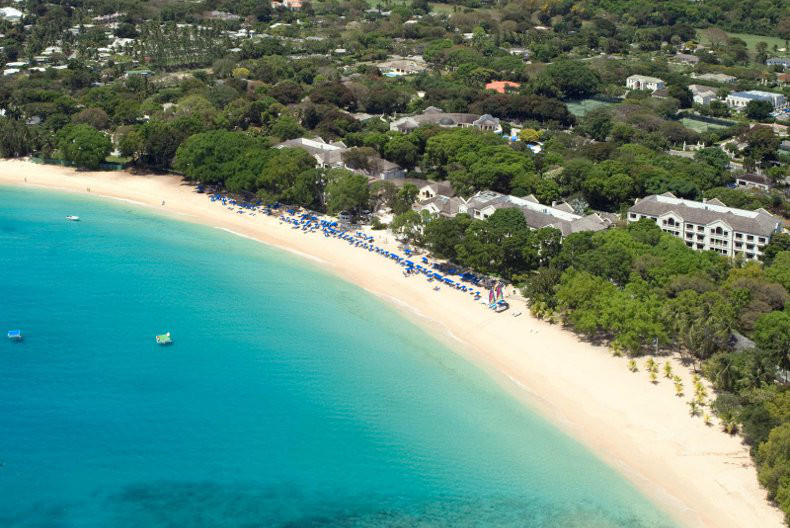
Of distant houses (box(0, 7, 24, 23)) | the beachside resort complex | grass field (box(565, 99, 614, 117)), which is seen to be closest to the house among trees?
the beachside resort complex

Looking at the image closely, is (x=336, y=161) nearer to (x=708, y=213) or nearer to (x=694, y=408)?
(x=708, y=213)

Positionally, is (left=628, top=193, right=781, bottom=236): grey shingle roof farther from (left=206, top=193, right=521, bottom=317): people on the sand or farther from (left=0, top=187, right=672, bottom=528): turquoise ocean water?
(left=0, top=187, right=672, bottom=528): turquoise ocean water

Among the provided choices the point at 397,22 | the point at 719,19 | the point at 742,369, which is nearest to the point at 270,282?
the point at 742,369

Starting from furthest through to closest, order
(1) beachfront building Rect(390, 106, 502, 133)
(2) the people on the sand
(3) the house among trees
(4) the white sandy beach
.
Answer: (3) the house among trees
(1) beachfront building Rect(390, 106, 502, 133)
(2) the people on the sand
(4) the white sandy beach

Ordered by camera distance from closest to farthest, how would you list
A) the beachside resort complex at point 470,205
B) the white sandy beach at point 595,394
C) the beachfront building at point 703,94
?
the white sandy beach at point 595,394
the beachside resort complex at point 470,205
the beachfront building at point 703,94

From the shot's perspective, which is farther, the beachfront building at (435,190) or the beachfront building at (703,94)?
the beachfront building at (703,94)

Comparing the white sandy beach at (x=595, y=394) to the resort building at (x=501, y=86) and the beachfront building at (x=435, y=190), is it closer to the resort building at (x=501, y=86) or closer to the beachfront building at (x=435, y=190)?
→ the beachfront building at (x=435, y=190)

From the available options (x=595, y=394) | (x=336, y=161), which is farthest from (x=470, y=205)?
(x=595, y=394)

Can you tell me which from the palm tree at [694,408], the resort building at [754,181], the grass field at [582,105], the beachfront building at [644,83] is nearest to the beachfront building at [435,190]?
the resort building at [754,181]
